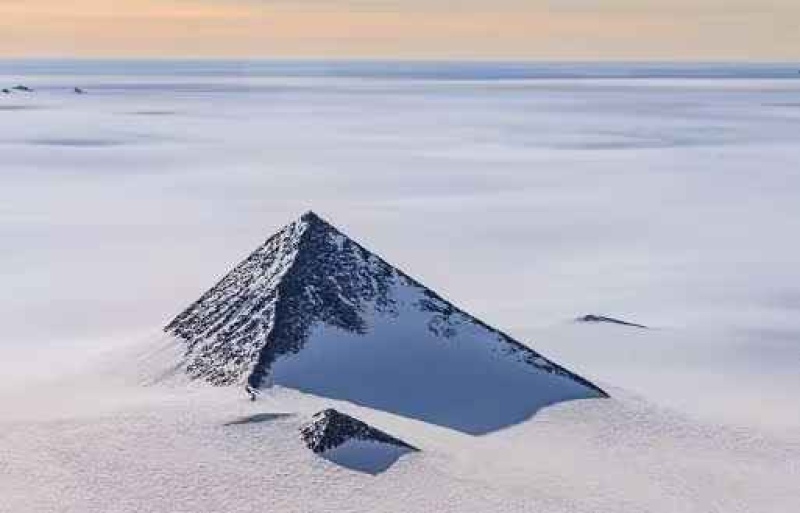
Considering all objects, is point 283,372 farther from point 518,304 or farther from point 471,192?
point 471,192

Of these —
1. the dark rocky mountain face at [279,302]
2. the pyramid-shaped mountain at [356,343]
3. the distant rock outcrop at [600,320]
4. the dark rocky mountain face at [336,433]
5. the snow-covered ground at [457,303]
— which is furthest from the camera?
the distant rock outcrop at [600,320]

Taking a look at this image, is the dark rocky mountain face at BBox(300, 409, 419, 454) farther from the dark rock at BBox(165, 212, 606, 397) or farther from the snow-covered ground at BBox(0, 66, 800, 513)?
the dark rock at BBox(165, 212, 606, 397)

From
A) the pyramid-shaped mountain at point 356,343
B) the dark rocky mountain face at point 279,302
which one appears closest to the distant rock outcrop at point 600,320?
the pyramid-shaped mountain at point 356,343

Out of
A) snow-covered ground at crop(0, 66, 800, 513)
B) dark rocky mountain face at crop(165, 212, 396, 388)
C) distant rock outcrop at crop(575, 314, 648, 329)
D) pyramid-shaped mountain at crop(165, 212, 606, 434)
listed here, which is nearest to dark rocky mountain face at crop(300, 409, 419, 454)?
snow-covered ground at crop(0, 66, 800, 513)

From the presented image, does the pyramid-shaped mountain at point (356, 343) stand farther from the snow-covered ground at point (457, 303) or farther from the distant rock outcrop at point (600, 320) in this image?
the distant rock outcrop at point (600, 320)

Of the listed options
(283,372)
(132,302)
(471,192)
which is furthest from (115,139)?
(283,372)

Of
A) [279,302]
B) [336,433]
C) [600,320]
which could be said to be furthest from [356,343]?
[600,320]
